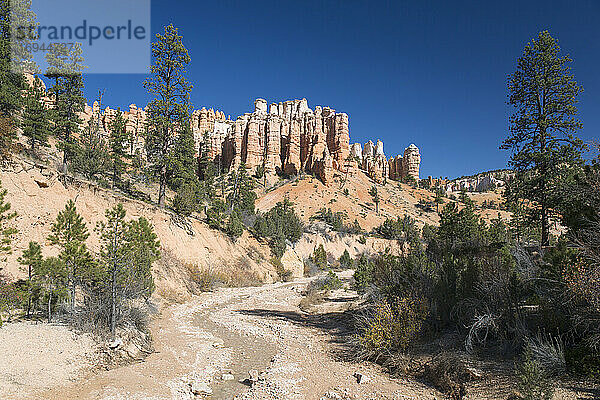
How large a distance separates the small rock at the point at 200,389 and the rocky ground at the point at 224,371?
13 mm

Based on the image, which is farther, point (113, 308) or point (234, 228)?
point (234, 228)

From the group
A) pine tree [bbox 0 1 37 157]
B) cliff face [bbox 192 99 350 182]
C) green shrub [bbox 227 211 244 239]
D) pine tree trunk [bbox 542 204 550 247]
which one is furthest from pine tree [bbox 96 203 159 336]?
cliff face [bbox 192 99 350 182]

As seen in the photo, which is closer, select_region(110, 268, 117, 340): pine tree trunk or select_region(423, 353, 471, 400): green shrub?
select_region(423, 353, 471, 400): green shrub

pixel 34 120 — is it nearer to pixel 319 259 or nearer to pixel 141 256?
pixel 141 256

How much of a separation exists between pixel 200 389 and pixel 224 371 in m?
1.64

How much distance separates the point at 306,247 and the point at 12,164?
33.8 meters

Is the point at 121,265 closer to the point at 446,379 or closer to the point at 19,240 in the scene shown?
the point at 19,240

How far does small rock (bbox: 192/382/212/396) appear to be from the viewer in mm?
7898

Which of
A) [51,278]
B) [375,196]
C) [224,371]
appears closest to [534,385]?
[224,371]

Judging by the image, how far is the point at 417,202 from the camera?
275 feet

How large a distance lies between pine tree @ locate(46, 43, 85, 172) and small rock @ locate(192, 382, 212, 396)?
23987 mm

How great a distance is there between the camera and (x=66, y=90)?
26922mm

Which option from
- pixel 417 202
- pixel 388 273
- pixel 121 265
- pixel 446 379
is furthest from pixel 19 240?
pixel 417 202

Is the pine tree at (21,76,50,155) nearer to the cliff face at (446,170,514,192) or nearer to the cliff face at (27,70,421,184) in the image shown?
the cliff face at (27,70,421,184)
